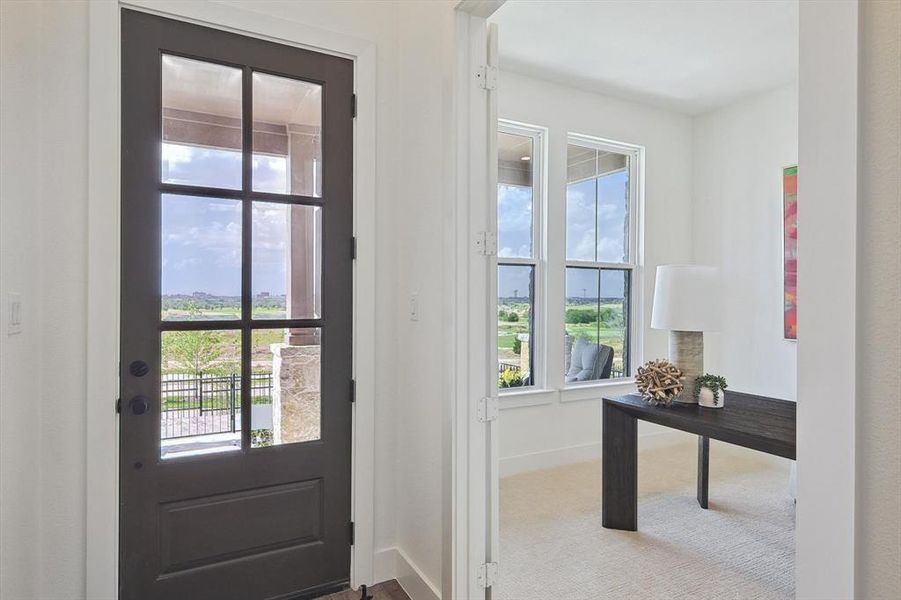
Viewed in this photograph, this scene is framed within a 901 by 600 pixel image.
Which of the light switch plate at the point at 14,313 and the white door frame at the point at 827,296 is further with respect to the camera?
the light switch plate at the point at 14,313

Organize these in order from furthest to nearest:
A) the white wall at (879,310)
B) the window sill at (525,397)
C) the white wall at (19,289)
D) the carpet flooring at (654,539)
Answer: the window sill at (525,397), the carpet flooring at (654,539), the white wall at (19,289), the white wall at (879,310)

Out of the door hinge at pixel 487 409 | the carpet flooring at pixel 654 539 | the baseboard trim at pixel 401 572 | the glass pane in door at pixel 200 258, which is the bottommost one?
the carpet flooring at pixel 654 539

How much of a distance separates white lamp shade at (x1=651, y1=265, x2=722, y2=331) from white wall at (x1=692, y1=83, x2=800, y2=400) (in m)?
1.52

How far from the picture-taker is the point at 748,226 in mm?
4145

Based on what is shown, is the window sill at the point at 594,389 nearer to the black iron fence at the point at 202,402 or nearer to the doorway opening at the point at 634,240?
the doorway opening at the point at 634,240

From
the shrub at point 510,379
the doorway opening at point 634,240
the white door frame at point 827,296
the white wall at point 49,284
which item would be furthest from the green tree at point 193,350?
the shrub at point 510,379

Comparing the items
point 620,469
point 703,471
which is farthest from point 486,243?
point 703,471

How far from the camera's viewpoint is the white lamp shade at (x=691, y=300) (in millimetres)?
2785

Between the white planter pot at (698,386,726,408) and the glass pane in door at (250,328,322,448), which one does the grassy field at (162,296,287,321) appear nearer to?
the glass pane in door at (250,328,322,448)

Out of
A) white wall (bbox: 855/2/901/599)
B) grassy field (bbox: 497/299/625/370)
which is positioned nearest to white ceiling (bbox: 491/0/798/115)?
grassy field (bbox: 497/299/625/370)

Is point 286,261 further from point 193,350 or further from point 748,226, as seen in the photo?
point 748,226

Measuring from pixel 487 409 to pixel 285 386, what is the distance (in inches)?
33.8

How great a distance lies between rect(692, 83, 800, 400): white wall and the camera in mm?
3908

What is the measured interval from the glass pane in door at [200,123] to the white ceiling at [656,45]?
162 centimetres
